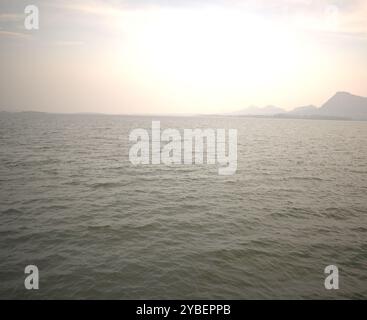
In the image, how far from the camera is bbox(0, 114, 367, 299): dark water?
1103cm

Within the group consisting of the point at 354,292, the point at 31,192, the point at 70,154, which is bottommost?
the point at 354,292

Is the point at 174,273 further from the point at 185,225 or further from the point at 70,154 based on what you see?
the point at 70,154

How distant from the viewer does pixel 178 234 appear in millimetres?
15391

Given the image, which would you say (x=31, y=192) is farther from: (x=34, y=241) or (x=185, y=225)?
(x=185, y=225)

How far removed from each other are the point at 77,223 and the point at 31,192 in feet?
25.6

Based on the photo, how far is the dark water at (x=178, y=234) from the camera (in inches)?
434

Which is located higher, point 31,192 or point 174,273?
point 31,192

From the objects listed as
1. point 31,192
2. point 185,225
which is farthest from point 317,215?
point 31,192

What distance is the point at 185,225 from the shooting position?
16641mm
